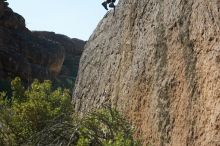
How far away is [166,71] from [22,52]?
3014 cm

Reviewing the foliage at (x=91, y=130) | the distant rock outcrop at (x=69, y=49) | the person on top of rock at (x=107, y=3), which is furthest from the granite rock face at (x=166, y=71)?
the distant rock outcrop at (x=69, y=49)

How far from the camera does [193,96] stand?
16.7ft

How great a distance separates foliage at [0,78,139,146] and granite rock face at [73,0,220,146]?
1.23 ft

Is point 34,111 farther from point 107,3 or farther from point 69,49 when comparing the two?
point 69,49

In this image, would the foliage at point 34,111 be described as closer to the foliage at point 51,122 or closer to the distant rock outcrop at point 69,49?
the foliage at point 51,122

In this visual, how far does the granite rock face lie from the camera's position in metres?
4.90

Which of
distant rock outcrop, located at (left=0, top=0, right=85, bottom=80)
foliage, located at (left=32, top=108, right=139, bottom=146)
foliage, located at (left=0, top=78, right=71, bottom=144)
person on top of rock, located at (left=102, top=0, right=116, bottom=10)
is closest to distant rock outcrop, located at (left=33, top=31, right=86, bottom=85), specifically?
distant rock outcrop, located at (left=0, top=0, right=85, bottom=80)

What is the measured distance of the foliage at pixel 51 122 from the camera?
20.4 ft

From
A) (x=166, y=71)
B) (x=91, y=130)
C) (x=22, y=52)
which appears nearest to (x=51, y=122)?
(x=91, y=130)

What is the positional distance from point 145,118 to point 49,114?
8.07ft

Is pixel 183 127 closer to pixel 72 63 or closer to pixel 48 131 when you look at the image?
pixel 48 131

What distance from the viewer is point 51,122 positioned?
699 centimetres

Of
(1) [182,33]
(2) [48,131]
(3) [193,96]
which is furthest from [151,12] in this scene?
(2) [48,131]

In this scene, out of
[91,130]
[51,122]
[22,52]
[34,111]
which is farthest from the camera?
[22,52]
